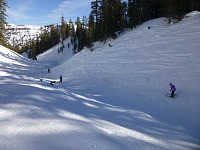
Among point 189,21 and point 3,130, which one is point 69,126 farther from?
point 189,21

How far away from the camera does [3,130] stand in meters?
7.58

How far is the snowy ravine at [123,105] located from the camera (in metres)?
7.60

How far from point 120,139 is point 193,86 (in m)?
10.5

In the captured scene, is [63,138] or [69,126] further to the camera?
[69,126]

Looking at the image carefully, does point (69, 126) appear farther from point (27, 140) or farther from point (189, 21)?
point (189, 21)

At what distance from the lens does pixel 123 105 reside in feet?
48.2

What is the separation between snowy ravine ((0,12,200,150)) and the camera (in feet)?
24.9

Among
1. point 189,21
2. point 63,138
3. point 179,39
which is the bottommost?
point 63,138

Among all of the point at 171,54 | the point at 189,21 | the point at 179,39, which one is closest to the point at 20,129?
the point at 171,54

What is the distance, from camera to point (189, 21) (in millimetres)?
27266

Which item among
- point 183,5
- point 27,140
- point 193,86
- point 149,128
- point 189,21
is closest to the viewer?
point 27,140

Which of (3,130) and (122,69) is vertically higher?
(122,69)

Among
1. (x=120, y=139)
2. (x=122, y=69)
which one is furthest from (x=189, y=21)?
(x=120, y=139)

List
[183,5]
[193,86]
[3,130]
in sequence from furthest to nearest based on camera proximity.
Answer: [183,5]
[193,86]
[3,130]
